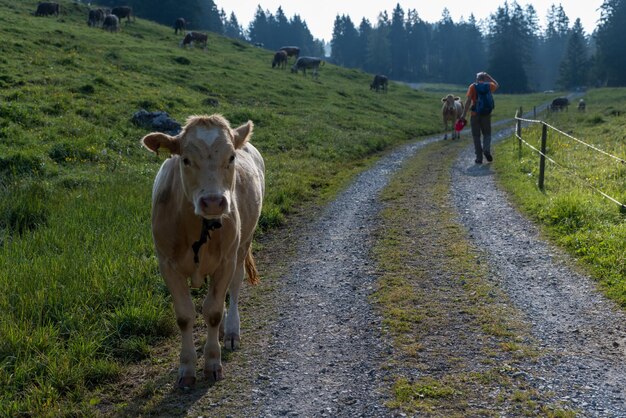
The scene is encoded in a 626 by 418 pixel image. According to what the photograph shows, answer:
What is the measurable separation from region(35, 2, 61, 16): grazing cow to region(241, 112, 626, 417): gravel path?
41630 mm

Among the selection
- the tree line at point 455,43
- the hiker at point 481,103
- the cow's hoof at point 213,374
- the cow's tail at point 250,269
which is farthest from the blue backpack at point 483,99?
the tree line at point 455,43

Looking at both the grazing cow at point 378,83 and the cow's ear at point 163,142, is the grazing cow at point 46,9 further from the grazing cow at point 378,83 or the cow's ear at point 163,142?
the cow's ear at point 163,142

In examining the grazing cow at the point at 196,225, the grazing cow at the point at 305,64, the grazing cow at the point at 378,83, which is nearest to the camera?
the grazing cow at the point at 196,225

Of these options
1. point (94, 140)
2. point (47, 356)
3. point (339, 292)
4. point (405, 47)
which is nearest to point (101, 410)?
point (47, 356)

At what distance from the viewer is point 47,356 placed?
536 centimetres

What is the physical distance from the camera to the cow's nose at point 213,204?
476 centimetres

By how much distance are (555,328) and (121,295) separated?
4858mm

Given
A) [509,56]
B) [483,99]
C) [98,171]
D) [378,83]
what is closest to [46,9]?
[378,83]

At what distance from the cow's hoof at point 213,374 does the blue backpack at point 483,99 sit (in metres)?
14.5

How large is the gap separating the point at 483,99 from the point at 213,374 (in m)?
14.6

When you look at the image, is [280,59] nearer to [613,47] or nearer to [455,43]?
[613,47]

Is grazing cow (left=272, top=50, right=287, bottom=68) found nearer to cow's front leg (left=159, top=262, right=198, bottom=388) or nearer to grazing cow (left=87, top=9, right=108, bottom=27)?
grazing cow (left=87, top=9, right=108, bottom=27)

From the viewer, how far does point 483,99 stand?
17.8 meters

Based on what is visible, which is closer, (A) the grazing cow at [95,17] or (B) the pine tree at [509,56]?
(A) the grazing cow at [95,17]
